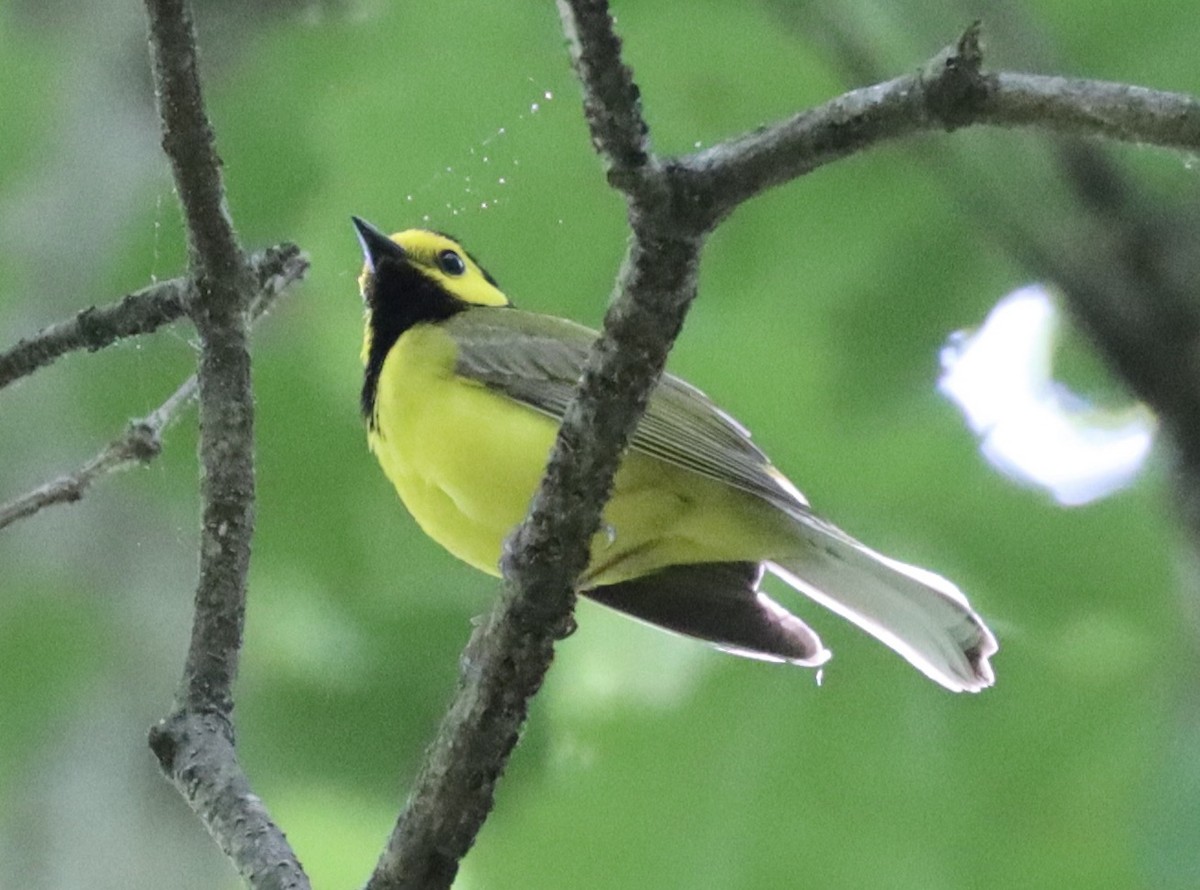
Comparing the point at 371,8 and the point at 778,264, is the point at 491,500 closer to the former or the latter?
the point at 778,264

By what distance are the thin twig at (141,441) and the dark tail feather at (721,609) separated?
4.08ft

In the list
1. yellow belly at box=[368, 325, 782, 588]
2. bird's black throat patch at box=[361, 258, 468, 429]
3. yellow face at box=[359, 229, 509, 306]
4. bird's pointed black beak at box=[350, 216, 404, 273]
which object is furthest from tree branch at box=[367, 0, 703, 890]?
yellow face at box=[359, 229, 509, 306]

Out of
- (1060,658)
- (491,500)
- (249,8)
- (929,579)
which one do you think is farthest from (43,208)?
(1060,658)

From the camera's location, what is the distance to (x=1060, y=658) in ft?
11.4

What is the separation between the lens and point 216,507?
2.67 metres

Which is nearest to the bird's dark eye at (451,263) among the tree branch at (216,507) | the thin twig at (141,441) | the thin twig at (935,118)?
the thin twig at (141,441)

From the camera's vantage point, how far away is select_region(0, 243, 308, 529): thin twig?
8.45ft

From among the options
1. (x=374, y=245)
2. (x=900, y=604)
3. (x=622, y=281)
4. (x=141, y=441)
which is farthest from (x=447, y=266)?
(x=622, y=281)

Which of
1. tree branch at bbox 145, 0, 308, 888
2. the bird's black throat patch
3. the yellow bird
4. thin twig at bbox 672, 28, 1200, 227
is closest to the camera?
thin twig at bbox 672, 28, 1200, 227

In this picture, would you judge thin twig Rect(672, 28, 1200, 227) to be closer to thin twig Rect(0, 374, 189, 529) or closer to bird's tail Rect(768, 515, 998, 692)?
thin twig Rect(0, 374, 189, 529)

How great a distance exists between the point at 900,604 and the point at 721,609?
0.39 m

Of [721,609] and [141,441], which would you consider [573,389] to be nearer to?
[721,609]

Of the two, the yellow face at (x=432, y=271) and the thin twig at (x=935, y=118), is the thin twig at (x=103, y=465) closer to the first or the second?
the thin twig at (x=935, y=118)

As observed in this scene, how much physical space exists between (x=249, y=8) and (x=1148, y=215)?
8.23 ft
